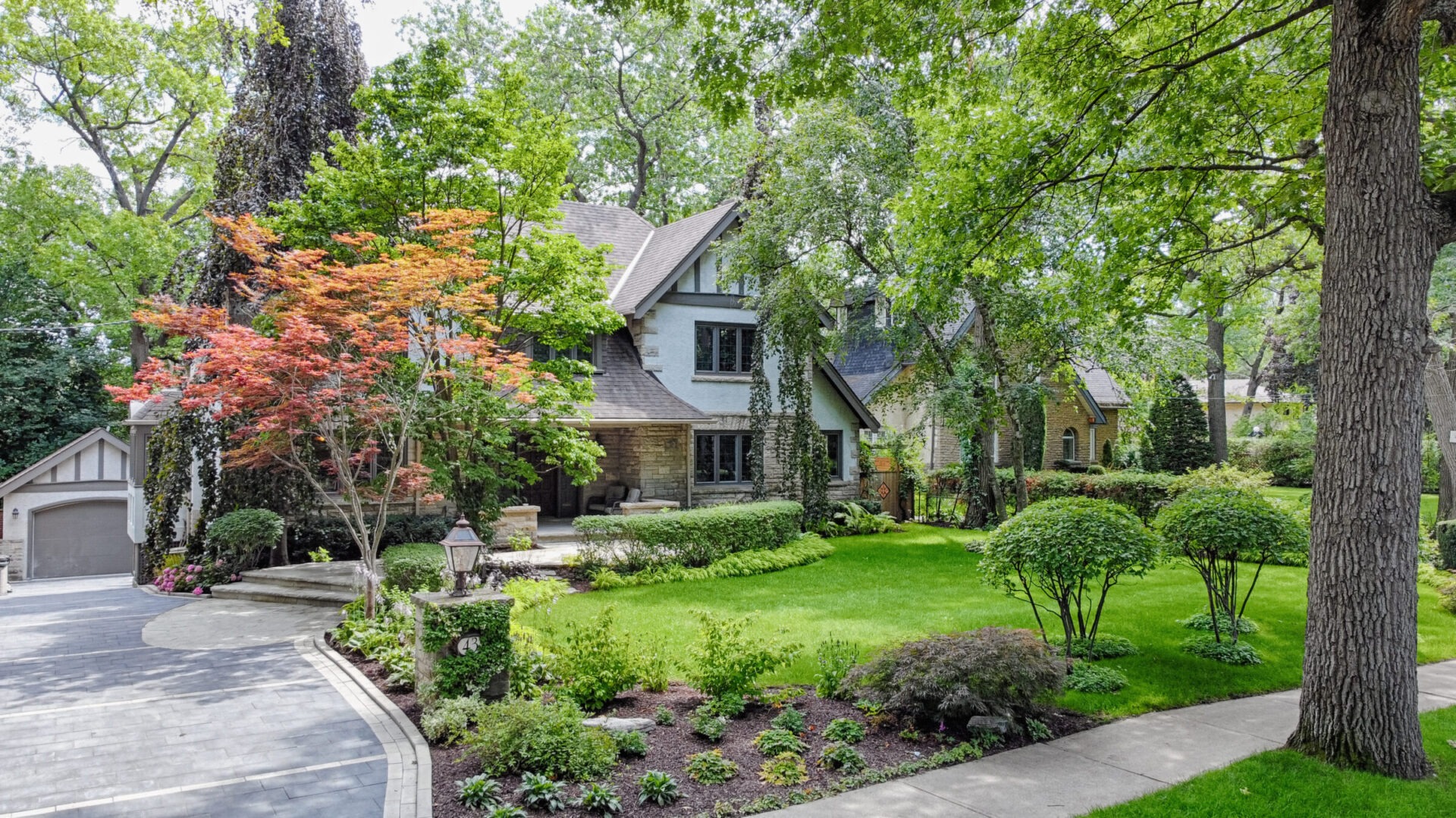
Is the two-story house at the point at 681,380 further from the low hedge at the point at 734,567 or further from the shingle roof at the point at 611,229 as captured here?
the low hedge at the point at 734,567

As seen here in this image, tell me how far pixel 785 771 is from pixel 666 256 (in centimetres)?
1590

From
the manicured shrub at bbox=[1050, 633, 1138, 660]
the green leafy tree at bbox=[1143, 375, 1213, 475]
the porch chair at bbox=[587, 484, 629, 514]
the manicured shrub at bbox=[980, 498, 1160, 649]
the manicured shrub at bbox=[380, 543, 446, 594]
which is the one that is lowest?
the manicured shrub at bbox=[1050, 633, 1138, 660]

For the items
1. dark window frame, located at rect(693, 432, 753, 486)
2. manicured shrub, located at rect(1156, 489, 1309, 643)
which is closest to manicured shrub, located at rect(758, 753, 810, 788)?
manicured shrub, located at rect(1156, 489, 1309, 643)

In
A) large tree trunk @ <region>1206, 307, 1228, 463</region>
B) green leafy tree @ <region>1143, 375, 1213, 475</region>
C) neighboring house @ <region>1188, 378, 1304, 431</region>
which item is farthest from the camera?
neighboring house @ <region>1188, 378, 1304, 431</region>

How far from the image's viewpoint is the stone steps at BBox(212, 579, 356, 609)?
1257 cm

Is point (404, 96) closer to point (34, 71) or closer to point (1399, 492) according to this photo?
point (1399, 492)

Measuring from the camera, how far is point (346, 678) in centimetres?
834

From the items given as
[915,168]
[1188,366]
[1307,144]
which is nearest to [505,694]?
[1307,144]

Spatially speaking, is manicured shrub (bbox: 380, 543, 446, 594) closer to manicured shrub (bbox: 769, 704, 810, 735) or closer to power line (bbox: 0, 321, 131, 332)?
manicured shrub (bbox: 769, 704, 810, 735)

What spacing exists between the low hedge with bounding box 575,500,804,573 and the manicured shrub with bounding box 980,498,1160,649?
22.3ft

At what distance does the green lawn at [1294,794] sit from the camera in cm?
509

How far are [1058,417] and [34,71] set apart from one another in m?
33.5

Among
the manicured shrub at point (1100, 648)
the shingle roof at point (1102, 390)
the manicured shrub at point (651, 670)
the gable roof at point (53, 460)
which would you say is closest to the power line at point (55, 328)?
the gable roof at point (53, 460)

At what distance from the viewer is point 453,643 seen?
7.12 metres
